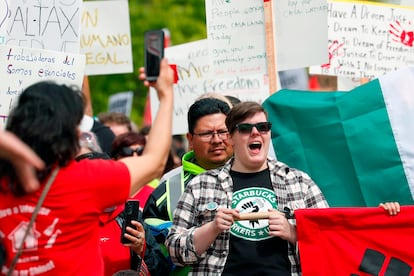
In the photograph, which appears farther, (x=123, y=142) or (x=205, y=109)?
(x=123, y=142)

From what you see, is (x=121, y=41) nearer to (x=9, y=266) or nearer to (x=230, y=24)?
(x=230, y=24)

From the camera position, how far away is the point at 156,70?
3945 millimetres

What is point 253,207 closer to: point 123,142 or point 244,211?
point 244,211

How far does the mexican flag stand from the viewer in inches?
227

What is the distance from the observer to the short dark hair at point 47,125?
359 cm

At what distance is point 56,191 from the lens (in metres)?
3.61

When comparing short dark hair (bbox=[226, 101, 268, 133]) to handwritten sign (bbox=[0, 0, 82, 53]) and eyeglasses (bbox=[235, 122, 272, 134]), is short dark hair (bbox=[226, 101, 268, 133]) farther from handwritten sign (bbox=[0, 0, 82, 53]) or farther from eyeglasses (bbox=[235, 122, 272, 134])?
handwritten sign (bbox=[0, 0, 82, 53])

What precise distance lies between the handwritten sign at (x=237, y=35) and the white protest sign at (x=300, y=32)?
12cm

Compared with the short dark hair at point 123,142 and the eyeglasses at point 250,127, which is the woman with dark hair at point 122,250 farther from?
the short dark hair at point 123,142

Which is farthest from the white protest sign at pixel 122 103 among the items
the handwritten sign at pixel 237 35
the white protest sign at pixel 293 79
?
the handwritten sign at pixel 237 35

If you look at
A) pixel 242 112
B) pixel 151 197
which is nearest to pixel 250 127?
pixel 242 112

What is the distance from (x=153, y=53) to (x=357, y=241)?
170 centimetres

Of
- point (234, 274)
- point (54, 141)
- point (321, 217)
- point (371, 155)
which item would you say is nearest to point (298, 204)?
point (321, 217)

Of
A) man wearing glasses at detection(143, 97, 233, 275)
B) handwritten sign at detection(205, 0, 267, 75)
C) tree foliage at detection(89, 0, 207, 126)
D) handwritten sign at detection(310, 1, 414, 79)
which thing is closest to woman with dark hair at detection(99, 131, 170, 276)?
man wearing glasses at detection(143, 97, 233, 275)
